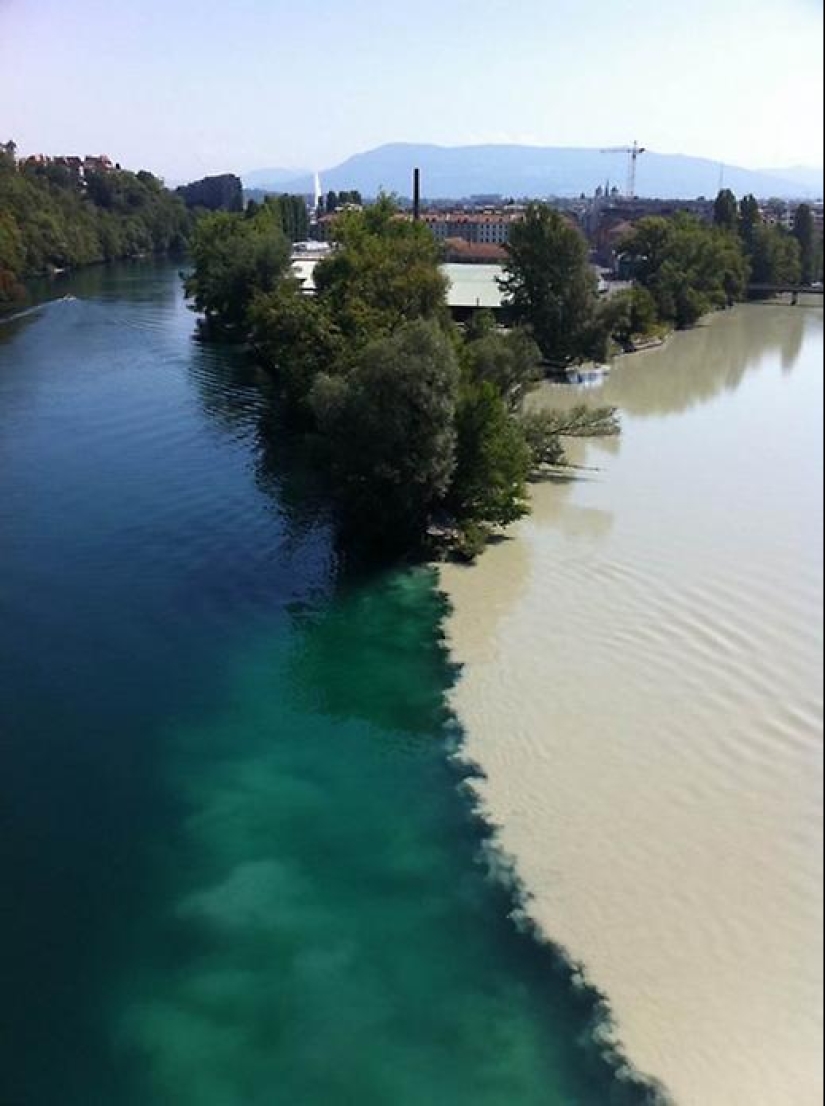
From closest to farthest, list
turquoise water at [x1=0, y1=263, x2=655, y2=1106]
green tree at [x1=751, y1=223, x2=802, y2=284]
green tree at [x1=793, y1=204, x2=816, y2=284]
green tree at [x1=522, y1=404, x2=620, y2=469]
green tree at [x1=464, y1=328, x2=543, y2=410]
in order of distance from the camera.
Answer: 1. green tree at [x1=793, y1=204, x2=816, y2=284]
2. turquoise water at [x1=0, y1=263, x2=655, y2=1106]
3. green tree at [x1=464, y1=328, x2=543, y2=410]
4. green tree at [x1=522, y1=404, x2=620, y2=469]
5. green tree at [x1=751, y1=223, x2=802, y2=284]

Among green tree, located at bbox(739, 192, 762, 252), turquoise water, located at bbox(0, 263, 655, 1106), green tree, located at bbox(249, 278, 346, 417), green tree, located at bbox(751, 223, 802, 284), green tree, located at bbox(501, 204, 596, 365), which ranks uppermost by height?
green tree, located at bbox(739, 192, 762, 252)

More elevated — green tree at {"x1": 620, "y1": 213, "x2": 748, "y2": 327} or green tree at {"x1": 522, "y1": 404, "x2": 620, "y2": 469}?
green tree at {"x1": 620, "y1": 213, "x2": 748, "y2": 327}

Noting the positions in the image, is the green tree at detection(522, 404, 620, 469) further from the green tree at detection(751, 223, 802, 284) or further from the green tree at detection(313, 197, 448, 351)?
the green tree at detection(751, 223, 802, 284)

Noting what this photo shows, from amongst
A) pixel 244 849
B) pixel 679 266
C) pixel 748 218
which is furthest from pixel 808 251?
pixel 748 218

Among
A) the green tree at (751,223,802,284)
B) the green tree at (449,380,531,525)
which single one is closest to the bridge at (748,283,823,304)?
the green tree at (751,223,802,284)

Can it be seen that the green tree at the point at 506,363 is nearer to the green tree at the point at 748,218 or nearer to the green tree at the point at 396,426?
the green tree at the point at 396,426

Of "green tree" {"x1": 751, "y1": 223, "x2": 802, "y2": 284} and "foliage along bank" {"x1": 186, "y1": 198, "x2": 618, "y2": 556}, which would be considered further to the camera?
"green tree" {"x1": 751, "y1": 223, "x2": 802, "y2": 284}
